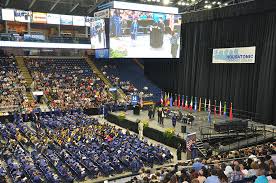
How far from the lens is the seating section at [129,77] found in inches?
1389

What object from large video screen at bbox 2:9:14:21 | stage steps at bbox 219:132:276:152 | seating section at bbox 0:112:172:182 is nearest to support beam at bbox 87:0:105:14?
large video screen at bbox 2:9:14:21

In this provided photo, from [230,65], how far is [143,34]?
795 cm

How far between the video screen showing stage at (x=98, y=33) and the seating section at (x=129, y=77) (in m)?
9.53

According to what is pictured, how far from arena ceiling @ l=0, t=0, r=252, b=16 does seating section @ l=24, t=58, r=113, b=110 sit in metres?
6.05

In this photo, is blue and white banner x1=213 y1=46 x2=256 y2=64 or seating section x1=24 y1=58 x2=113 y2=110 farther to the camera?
seating section x1=24 y1=58 x2=113 y2=110

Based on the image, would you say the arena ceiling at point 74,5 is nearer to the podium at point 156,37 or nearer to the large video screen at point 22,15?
the large video screen at point 22,15

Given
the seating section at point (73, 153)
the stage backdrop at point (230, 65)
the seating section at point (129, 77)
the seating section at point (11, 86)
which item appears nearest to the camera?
the seating section at point (73, 153)

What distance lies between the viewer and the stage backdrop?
76.4 feet

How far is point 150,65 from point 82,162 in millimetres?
24289

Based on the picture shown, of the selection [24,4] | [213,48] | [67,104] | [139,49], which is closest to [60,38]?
[24,4]

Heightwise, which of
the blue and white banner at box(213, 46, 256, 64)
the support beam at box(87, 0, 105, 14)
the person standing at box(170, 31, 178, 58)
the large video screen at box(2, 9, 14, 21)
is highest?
the support beam at box(87, 0, 105, 14)

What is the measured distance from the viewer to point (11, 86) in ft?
98.6

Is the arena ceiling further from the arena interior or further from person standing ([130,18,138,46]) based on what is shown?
person standing ([130,18,138,46])

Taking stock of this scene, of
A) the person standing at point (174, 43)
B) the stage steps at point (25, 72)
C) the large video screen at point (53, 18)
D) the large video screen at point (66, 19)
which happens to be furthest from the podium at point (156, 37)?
the large video screen at point (53, 18)
